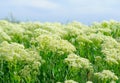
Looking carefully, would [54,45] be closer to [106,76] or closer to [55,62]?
[55,62]

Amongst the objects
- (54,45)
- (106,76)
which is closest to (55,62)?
(54,45)

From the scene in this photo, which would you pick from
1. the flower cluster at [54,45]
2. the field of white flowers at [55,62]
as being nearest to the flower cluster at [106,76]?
the field of white flowers at [55,62]

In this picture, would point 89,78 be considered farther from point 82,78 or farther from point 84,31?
point 84,31

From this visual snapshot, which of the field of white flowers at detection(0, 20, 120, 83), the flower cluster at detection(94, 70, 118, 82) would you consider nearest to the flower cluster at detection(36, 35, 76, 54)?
the field of white flowers at detection(0, 20, 120, 83)

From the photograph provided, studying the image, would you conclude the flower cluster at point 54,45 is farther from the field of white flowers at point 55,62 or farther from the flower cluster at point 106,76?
the flower cluster at point 106,76

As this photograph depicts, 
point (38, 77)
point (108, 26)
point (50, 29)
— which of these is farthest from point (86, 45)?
point (108, 26)

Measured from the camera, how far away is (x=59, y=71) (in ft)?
24.2

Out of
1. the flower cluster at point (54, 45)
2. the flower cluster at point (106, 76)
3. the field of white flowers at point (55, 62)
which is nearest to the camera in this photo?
the flower cluster at point (106, 76)

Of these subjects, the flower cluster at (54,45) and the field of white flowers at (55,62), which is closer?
the field of white flowers at (55,62)

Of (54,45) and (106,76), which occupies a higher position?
(54,45)

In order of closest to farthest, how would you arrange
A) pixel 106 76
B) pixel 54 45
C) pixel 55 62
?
pixel 106 76 < pixel 54 45 < pixel 55 62

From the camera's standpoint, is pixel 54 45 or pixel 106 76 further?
pixel 54 45

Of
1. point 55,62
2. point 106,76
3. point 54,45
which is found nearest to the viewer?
point 106,76

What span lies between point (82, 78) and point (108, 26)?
13.4ft
